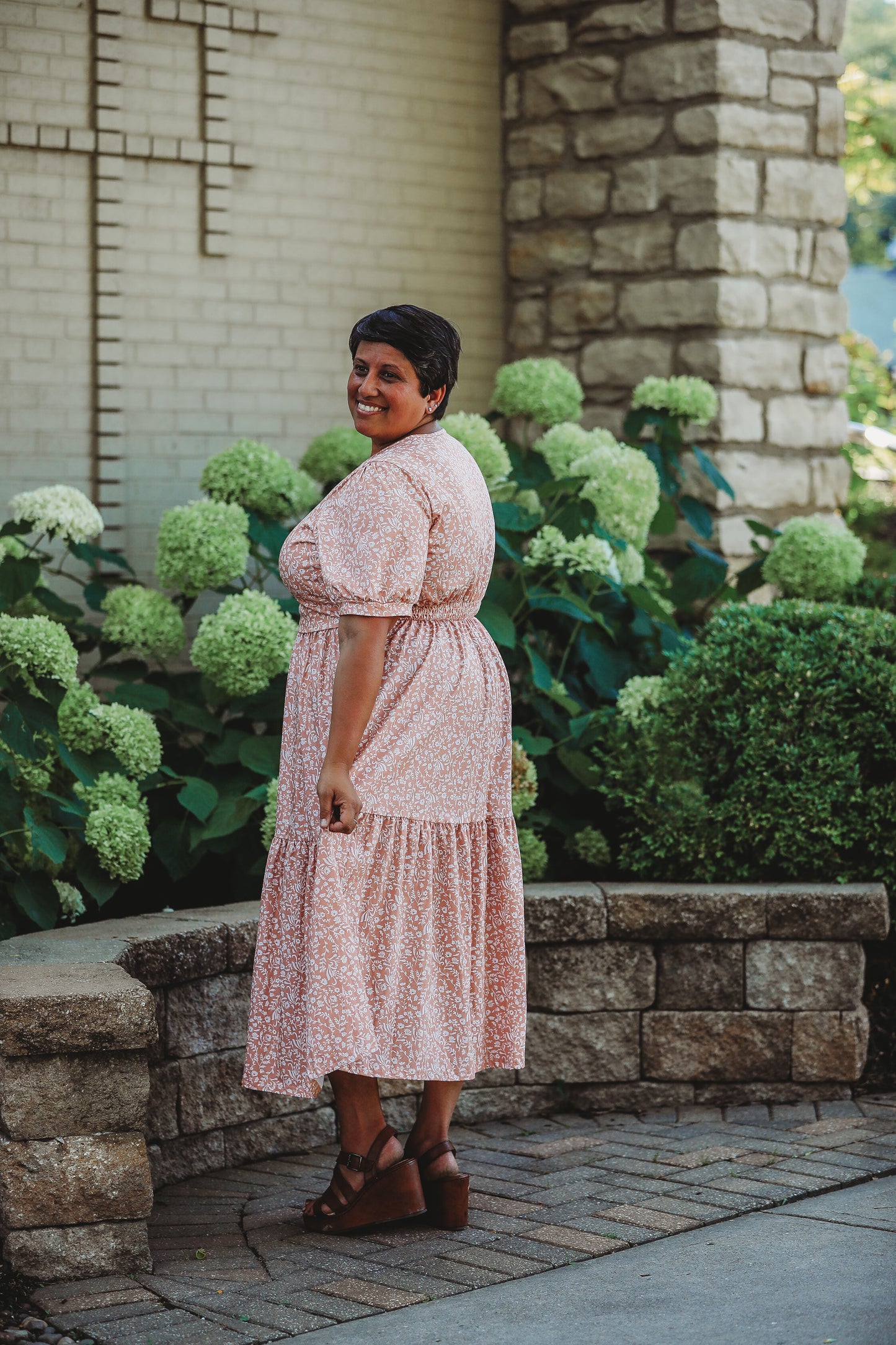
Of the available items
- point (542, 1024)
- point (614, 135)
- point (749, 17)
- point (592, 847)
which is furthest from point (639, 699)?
point (749, 17)

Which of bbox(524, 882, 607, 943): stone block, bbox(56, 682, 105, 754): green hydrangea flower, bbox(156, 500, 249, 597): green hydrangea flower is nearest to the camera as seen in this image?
bbox(524, 882, 607, 943): stone block

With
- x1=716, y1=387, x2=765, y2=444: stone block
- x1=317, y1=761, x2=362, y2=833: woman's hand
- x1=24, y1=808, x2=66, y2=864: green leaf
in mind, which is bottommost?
x1=24, y1=808, x2=66, y2=864: green leaf

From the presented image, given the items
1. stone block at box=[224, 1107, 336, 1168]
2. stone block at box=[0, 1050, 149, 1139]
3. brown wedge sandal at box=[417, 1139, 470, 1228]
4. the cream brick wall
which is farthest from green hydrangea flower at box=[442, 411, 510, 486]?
stone block at box=[0, 1050, 149, 1139]

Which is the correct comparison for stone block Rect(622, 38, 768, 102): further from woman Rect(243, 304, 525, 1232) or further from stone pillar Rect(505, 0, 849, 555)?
woman Rect(243, 304, 525, 1232)

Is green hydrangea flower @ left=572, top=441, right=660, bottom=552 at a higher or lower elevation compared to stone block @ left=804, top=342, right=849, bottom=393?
lower

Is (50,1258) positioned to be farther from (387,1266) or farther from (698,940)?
(698,940)

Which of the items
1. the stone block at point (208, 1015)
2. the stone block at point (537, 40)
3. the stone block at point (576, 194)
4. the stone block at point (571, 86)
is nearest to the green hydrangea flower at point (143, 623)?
the stone block at point (208, 1015)

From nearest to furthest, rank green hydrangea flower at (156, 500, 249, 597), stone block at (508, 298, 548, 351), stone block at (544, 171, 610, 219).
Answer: green hydrangea flower at (156, 500, 249, 597)
stone block at (544, 171, 610, 219)
stone block at (508, 298, 548, 351)

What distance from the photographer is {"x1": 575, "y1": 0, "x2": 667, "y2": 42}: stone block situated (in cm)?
621

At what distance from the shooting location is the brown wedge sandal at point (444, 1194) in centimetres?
349

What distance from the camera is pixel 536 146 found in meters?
6.63

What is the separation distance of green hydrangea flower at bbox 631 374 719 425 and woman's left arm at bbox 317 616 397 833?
2.85m

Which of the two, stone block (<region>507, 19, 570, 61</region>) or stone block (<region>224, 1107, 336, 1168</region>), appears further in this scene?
stone block (<region>507, 19, 570, 61</region>)

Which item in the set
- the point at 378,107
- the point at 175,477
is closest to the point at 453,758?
the point at 175,477
